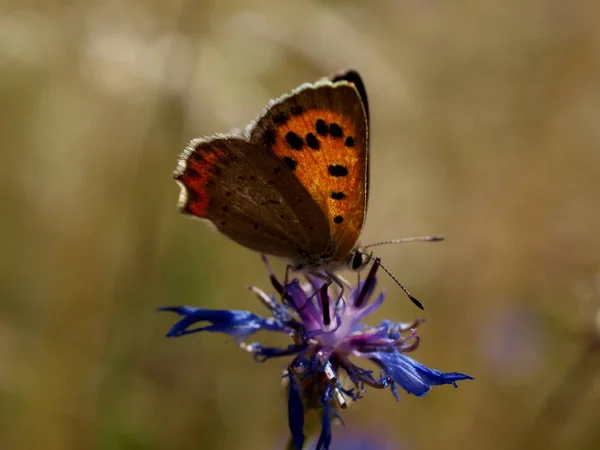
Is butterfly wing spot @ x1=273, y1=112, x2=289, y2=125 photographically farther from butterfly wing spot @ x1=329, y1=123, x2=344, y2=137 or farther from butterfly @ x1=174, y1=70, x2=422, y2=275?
butterfly wing spot @ x1=329, y1=123, x2=344, y2=137

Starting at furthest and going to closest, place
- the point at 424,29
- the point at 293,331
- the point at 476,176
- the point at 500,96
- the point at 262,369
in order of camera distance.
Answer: the point at 424,29
the point at 500,96
the point at 476,176
the point at 262,369
the point at 293,331

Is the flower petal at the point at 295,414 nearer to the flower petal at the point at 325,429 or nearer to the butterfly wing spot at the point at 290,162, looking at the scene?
the flower petal at the point at 325,429

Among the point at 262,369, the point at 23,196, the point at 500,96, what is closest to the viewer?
the point at 23,196

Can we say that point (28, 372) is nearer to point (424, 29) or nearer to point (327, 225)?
point (327, 225)

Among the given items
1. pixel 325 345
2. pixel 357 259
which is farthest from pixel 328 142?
pixel 325 345

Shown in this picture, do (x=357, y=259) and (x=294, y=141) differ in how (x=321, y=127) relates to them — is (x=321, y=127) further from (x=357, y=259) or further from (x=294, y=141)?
(x=357, y=259)

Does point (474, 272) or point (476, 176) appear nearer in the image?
point (474, 272)

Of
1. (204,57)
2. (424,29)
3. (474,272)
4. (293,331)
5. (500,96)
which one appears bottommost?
(293,331)

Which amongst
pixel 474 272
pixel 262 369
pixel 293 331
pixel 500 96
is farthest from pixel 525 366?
pixel 293 331
